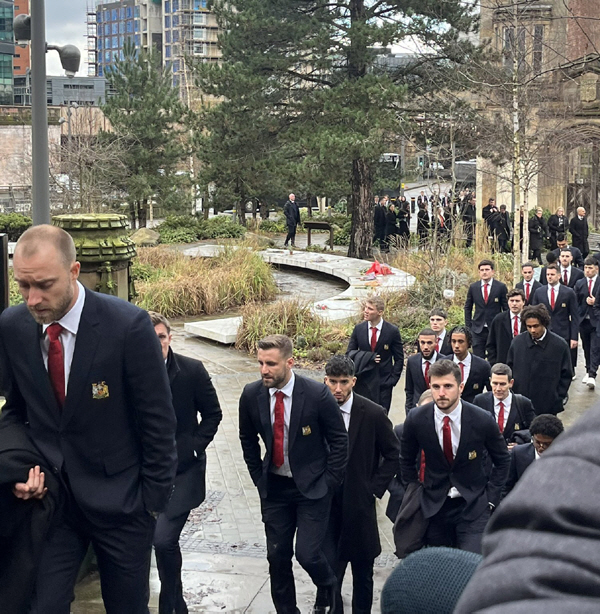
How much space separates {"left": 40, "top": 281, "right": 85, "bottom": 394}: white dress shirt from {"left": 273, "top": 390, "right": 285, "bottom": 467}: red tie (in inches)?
107

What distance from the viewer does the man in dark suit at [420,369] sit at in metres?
9.88

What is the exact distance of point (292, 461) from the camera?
22.0ft

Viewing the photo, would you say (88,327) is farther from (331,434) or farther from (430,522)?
(430,522)

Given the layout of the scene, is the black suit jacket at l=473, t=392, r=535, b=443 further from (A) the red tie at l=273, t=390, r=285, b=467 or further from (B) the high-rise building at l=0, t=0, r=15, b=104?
(B) the high-rise building at l=0, t=0, r=15, b=104

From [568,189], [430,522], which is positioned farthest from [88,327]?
[568,189]

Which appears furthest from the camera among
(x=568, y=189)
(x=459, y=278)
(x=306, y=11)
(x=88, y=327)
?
(x=568, y=189)

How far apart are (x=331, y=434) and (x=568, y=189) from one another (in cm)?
3476

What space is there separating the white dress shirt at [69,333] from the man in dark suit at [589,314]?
1187 cm

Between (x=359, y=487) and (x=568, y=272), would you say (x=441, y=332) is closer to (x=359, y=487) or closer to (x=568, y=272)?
(x=359, y=487)

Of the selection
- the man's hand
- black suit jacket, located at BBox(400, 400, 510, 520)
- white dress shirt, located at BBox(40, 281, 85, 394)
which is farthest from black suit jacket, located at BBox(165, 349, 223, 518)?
the man's hand

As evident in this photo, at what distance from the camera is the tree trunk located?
32781 mm

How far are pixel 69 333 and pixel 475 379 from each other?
246 inches

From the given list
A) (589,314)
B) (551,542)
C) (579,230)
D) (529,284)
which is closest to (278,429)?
(551,542)

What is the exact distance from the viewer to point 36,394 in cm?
429
